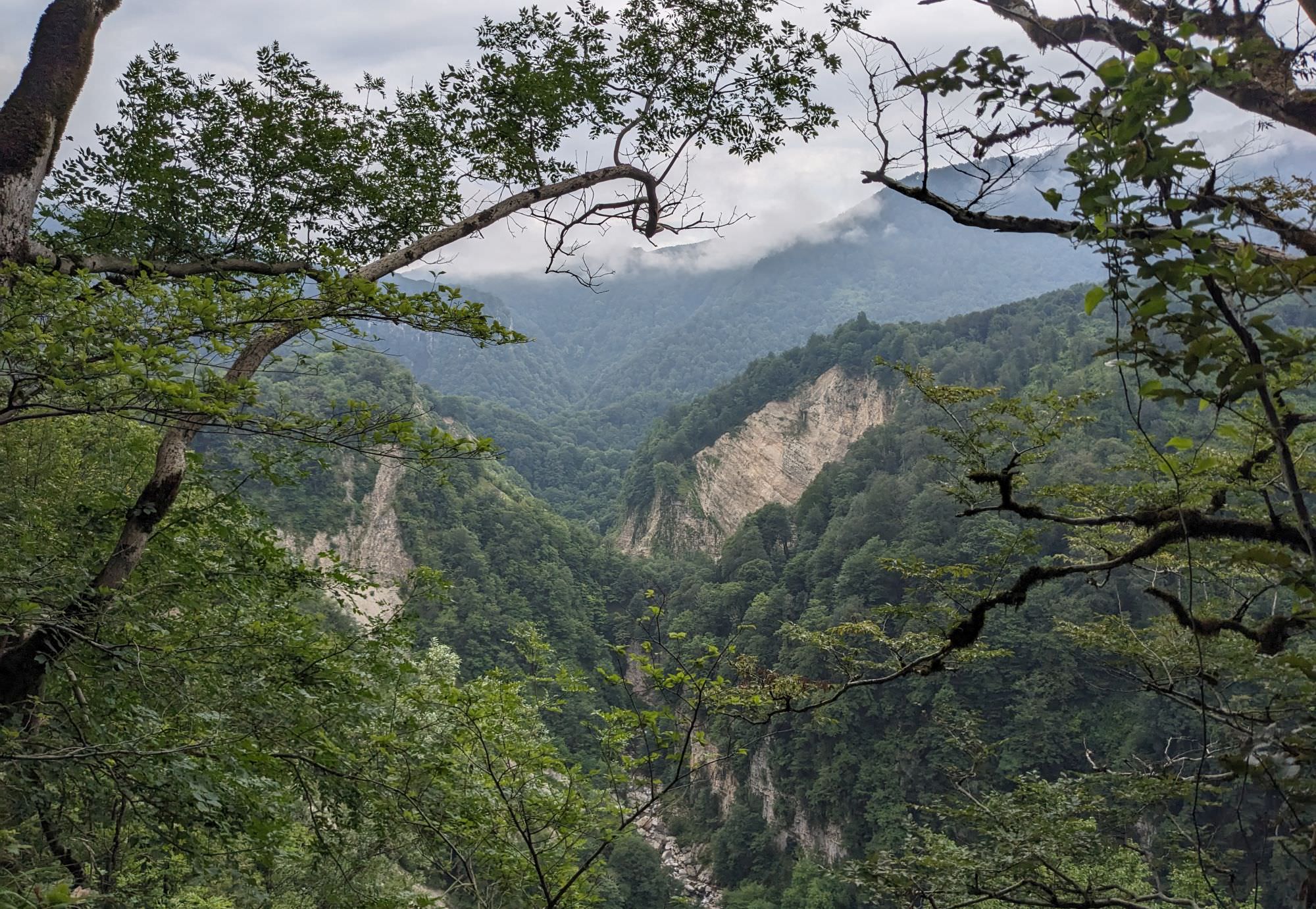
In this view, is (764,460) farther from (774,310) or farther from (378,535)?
(774,310)

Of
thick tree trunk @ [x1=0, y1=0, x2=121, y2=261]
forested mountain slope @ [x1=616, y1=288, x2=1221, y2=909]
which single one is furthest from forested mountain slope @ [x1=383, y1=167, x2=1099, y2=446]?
thick tree trunk @ [x1=0, y1=0, x2=121, y2=261]

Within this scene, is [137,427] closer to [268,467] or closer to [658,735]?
[268,467]

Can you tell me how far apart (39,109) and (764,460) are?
69622mm

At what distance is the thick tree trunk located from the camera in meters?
3.66

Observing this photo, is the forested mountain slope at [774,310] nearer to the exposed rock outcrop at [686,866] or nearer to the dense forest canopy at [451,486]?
the exposed rock outcrop at [686,866]

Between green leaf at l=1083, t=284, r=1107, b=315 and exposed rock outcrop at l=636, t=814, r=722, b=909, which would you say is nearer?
green leaf at l=1083, t=284, r=1107, b=315

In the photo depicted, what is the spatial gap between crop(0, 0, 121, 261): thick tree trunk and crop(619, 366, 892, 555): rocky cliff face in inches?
2612

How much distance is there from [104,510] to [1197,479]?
697 centimetres

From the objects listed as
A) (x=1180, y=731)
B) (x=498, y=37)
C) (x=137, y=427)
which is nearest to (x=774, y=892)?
(x=1180, y=731)

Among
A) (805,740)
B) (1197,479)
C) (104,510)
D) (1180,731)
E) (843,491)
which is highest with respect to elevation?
(104,510)

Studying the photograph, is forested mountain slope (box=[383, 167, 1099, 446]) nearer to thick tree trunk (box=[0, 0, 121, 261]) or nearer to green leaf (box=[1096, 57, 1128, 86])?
thick tree trunk (box=[0, 0, 121, 261])

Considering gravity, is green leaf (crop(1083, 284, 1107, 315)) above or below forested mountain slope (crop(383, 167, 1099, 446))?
below

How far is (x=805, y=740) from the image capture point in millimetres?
38031

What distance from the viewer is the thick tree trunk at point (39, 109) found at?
12.0 ft
